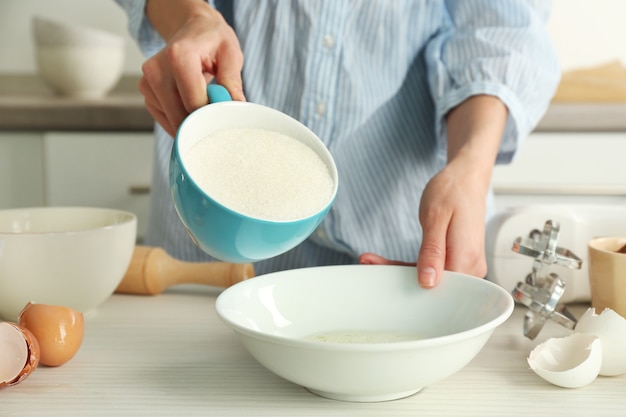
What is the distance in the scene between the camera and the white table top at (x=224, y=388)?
22.5 inches

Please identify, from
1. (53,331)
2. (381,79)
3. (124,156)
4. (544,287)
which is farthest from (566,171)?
(53,331)

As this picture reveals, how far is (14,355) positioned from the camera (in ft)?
2.01

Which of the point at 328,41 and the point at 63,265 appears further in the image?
the point at 328,41

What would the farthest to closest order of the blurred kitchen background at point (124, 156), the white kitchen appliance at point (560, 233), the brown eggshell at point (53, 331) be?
the blurred kitchen background at point (124, 156) → the white kitchen appliance at point (560, 233) → the brown eggshell at point (53, 331)

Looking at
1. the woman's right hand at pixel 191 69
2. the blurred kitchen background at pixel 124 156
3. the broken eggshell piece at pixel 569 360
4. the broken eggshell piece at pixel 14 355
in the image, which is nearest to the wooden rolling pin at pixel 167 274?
the woman's right hand at pixel 191 69

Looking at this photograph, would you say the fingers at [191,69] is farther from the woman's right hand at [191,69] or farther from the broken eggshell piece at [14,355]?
the broken eggshell piece at [14,355]

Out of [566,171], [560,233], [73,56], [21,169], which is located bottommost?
[21,169]

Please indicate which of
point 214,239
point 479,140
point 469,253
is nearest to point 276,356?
point 214,239

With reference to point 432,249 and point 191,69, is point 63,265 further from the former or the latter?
point 432,249

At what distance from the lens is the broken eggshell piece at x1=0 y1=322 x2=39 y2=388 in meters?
0.60

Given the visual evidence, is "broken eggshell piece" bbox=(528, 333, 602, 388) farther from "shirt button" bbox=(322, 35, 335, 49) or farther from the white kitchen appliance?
"shirt button" bbox=(322, 35, 335, 49)

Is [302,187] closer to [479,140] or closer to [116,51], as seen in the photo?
[479,140]

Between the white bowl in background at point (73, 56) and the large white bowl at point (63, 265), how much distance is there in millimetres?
1211

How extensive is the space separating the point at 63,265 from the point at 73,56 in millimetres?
1284
